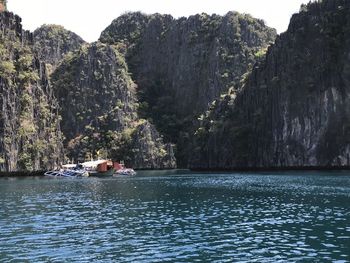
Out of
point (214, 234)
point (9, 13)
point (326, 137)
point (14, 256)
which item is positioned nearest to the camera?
point (14, 256)

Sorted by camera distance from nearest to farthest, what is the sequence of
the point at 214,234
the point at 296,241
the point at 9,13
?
the point at 296,241 → the point at 214,234 → the point at 9,13

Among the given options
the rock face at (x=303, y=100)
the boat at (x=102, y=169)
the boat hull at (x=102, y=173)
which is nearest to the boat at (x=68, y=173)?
the boat hull at (x=102, y=173)

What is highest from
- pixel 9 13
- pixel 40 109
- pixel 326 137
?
pixel 9 13

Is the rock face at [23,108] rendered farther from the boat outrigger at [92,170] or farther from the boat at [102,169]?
the boat at [102,169]

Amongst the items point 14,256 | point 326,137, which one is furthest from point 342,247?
point 326,137

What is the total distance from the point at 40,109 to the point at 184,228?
138 m

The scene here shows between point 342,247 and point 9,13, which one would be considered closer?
point 342,247

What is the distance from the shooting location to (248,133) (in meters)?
188

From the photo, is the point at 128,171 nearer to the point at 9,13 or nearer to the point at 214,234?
the point at 9,13

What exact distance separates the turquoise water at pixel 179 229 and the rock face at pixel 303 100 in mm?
97334

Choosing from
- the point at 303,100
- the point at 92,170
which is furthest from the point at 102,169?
the point at 303,100

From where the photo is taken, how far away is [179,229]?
39156mm

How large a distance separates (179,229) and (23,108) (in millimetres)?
127812

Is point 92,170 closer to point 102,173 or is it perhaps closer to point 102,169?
point 102,169
